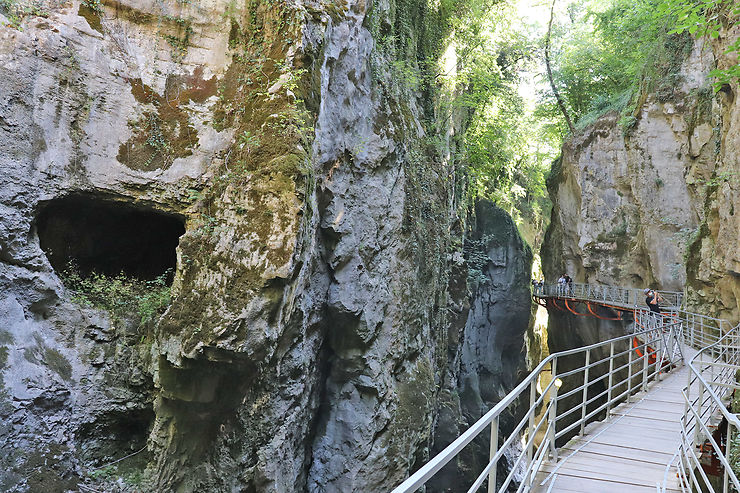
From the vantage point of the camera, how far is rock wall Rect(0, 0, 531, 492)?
681cm

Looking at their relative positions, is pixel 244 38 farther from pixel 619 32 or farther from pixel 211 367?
pixel 619 32

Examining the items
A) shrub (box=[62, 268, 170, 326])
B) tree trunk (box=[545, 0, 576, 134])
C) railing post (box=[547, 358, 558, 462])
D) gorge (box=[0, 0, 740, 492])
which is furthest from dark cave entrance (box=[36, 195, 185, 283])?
tree trunk (box=[545, 0, 576, 134])

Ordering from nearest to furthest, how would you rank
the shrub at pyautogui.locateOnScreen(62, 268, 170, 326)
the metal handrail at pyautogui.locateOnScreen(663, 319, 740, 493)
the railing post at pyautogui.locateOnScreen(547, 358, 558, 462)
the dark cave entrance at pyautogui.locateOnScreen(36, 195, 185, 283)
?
the metal handrail at pyautogui.locateOnScreen(663, 319, 740, 493) < the railing post at pyautogui.locateOnScreen(547, 358, 558, 462) < the shrub at pyautogui.locateOnScreen(62, 268, 170, 326) < the dark cave entrance at pyautogui.locateOnScreen(36, 195, 185, 283)

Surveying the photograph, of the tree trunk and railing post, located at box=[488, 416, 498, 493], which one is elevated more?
the tree trunk

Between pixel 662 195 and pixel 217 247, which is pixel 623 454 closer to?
pixel 217 247

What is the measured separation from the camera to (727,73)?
689cm

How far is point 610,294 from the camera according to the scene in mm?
19984

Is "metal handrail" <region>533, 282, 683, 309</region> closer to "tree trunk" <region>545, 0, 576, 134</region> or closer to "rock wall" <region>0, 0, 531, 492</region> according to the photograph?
"tree trunk" <region>545, 0, 576, 134</region>

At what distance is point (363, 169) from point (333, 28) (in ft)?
9.11

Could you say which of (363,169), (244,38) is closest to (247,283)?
(363,169)

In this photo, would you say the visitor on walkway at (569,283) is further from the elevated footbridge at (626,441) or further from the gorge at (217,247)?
the elevated footbridge at (626,441)

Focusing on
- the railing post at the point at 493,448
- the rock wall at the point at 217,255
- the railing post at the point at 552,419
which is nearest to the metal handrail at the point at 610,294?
the rock wall at the point at 217,255

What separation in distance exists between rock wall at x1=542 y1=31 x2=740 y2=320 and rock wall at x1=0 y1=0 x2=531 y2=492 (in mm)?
8065

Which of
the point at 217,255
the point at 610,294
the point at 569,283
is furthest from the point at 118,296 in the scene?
the point at 569,283
